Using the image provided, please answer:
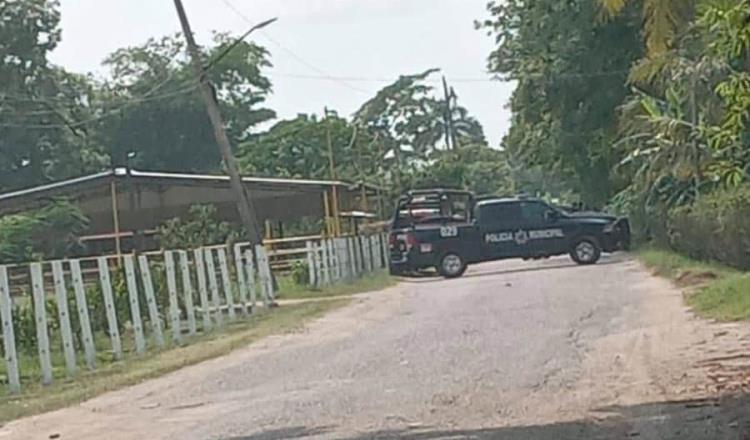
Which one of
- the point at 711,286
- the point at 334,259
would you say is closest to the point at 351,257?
the point at 334,259

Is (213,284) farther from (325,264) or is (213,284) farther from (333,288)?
(325,264)

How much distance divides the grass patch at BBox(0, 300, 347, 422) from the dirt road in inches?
16.1

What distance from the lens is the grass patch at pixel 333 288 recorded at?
116 feet

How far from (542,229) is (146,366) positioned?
22.0 meters

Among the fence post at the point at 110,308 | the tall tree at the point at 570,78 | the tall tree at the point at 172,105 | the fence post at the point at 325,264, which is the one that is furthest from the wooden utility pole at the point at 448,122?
the fence post at the point at 110,308

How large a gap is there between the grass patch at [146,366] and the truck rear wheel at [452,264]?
38.7 feet

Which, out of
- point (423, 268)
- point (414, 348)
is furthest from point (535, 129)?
point (414, 348)

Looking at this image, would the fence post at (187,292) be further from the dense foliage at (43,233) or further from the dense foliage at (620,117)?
the dense foliage at (43,233)

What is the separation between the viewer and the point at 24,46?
56219 mm

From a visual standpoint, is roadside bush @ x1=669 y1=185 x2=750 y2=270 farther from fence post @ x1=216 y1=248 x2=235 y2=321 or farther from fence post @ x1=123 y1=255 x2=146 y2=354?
fence post @ x1=123 y1=255 x2=146 y2=354

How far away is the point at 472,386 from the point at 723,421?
3.69m

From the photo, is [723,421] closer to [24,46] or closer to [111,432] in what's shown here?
[111,432]

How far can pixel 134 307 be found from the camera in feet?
73.5

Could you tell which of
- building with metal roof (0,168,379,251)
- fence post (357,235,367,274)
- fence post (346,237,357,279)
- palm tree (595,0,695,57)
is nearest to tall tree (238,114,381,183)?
building with metal roof (0,168,379,251)
